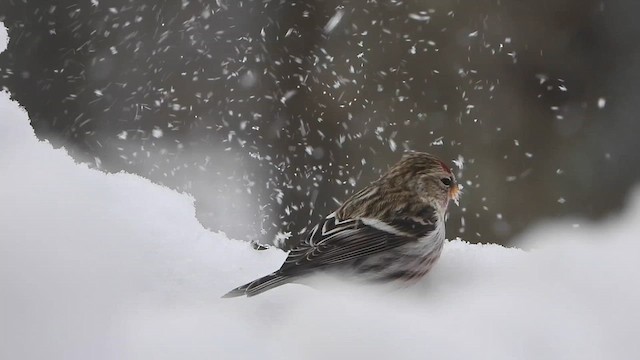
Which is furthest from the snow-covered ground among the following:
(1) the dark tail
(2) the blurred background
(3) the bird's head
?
(2) the blurred background

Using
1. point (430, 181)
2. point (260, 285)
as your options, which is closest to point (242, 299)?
point (260, 285)

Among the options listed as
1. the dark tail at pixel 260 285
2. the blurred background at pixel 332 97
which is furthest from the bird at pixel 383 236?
the blurred background at pixel 332 97

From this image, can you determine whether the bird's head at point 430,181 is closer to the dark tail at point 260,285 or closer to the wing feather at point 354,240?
the wing feather at point 354,240

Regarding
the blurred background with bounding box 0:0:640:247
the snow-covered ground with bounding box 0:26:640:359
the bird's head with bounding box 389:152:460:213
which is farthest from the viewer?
the blurred background with bounding box 0:0:640:247

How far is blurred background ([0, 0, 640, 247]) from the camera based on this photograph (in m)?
2.50

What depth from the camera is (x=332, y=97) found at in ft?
8.92

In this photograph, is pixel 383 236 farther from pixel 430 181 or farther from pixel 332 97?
pixel 332 97

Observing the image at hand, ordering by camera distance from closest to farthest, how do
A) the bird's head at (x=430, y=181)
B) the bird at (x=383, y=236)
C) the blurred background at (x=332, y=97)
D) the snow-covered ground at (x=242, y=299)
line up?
1. the snow-covered ground at (x=242, y=299)
2. the bird at (x=383, y=236)
3. the bird's head at (x=430, y=181)
4. the blurred background at (x=332, y=97)

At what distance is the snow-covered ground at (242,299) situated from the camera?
128 centimetres

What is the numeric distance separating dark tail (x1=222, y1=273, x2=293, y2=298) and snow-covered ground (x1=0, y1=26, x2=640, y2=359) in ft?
0.08

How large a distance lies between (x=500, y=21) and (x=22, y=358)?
191cm

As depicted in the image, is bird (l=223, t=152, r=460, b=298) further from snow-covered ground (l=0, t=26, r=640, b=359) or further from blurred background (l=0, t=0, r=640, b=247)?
blurred background (l=0, t=0, r=640, b=247)

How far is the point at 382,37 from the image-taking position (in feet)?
8.62

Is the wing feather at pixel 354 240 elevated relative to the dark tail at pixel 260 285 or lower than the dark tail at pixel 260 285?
lower
